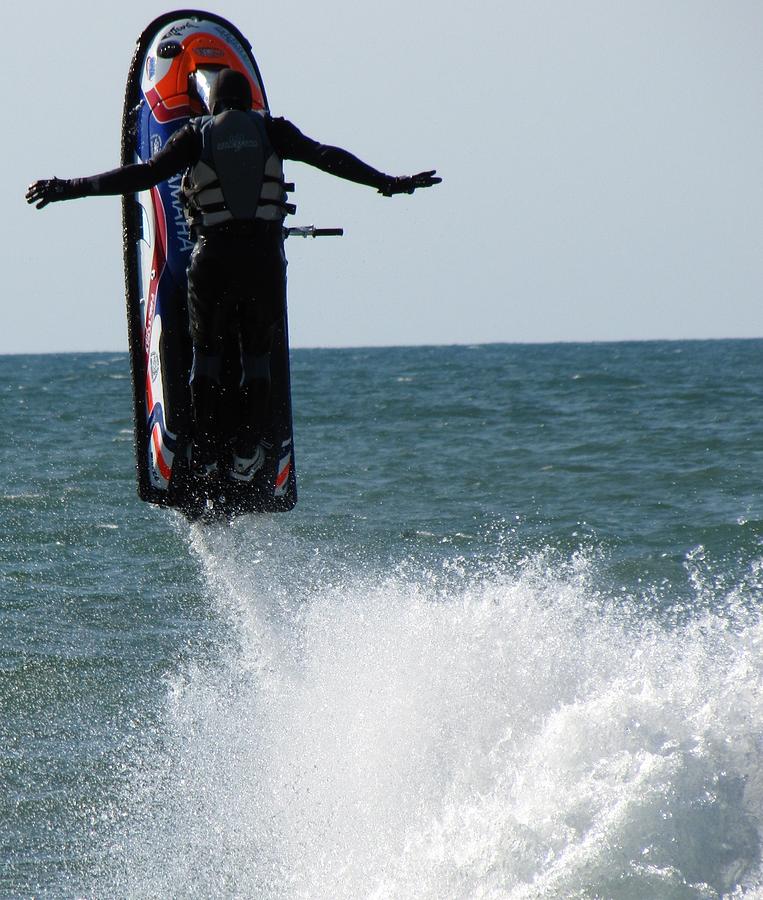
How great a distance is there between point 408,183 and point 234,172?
2.91 feet

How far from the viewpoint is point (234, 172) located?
657 centimetres

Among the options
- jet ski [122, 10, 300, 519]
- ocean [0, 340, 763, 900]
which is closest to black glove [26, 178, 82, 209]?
jet ski [122, 10, 300, 519]

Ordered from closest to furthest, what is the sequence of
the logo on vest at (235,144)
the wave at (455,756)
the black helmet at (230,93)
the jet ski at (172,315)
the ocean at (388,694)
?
the wave at (455,756) → the ocean at (388,694) → the logo on vest at (235,144) → the black helmet at (230,93) → the jet ski at (172,315)

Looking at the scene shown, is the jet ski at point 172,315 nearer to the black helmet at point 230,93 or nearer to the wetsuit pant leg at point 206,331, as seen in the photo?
the wetsuit pant leg at point 206,331

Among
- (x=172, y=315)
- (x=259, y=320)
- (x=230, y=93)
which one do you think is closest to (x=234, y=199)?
(x=230, y=93)

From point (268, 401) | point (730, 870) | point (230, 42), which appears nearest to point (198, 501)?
point (268, 401)

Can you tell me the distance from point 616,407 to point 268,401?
1849cm

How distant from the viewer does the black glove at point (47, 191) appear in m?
6.31

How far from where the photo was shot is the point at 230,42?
7863 mm

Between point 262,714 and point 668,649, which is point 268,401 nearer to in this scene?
point 262,714

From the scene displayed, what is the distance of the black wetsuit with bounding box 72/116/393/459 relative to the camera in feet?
21.6

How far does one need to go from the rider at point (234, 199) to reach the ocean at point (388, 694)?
1.19 m

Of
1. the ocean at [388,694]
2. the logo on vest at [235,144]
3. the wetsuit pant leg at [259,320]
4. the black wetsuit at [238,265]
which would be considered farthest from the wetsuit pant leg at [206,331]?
the ocean at [388,694]

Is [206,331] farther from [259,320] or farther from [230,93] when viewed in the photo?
[230,93]
